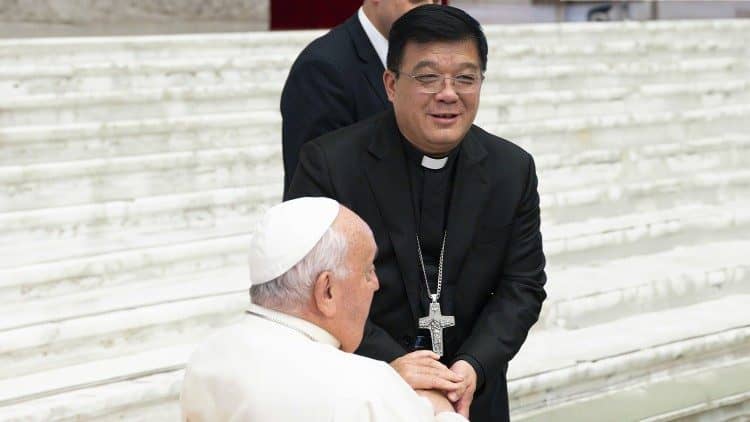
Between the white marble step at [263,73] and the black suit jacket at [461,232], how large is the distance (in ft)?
14.3

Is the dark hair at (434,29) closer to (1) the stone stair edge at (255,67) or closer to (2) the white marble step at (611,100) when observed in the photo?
(1) the stone stair edge at (255,67)

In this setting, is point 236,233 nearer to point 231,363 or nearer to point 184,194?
point 184,194

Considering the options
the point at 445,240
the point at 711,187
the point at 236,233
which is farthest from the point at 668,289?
the point at 445,240

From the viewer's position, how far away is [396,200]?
122 inches

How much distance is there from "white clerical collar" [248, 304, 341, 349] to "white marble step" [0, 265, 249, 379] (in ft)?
8.83

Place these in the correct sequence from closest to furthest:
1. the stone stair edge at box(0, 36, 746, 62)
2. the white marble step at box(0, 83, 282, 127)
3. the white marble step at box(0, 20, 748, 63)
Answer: the white marble step at box(0, 83, 282, 127) < the white marble step at box(0, 20, 748, 63) < the stone stair edge at box(0, 36, 746, 62)

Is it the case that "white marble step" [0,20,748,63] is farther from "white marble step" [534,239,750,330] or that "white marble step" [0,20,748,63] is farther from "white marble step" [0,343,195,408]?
"white marble step" [0,343,195,408]

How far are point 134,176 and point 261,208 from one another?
673mm

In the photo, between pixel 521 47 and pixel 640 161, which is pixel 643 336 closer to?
pixel 640 161

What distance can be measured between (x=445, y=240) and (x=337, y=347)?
0.71 meters

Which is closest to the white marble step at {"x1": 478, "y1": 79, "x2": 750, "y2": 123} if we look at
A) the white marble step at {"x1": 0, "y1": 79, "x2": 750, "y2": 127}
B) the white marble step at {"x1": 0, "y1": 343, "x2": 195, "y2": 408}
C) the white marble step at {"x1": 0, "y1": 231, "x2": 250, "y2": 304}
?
the white marble step at {"x1": 0, "y1": 79, "x2": 750, "y2": 127}

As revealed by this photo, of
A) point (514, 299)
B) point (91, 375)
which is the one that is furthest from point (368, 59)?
point (91, 375)

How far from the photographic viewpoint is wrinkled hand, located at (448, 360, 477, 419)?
2.97m

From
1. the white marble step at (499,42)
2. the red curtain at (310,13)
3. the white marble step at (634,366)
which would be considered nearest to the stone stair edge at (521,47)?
the white marble step at (499,42)
